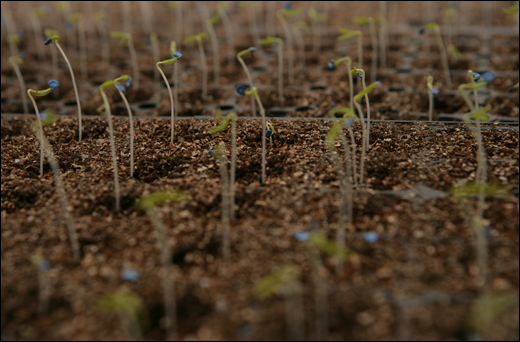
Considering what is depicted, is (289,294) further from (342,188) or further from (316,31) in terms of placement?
(316,31)

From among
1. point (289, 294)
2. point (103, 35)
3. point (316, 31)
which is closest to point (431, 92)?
point (289, 294)

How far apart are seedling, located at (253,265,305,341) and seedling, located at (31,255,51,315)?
0.54 metres

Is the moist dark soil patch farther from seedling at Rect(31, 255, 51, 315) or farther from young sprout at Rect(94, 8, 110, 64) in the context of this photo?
young sprout at Rect(94, 8, 110, 64)

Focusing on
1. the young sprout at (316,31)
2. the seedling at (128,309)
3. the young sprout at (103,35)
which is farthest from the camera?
the young sprout at (103,35)

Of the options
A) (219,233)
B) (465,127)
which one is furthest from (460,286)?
(465,127)

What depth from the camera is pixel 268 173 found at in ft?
5.08

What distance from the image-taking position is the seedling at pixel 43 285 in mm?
1073

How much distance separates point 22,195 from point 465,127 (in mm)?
1740

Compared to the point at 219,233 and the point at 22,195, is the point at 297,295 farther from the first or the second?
the point at 22,195

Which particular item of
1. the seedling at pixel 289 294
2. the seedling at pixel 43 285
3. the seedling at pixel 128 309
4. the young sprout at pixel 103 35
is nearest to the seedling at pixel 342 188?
the seedling at pixel 289 294

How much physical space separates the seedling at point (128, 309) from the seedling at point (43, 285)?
0.14 m

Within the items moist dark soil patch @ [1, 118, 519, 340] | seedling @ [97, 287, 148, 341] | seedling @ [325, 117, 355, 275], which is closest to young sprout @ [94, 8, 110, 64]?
moist dark soil patch @ [1, 118, 519, 340]

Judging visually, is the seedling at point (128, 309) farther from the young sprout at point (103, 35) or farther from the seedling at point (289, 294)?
the young sprout at point (103, 35)

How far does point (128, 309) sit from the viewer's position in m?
0.94
